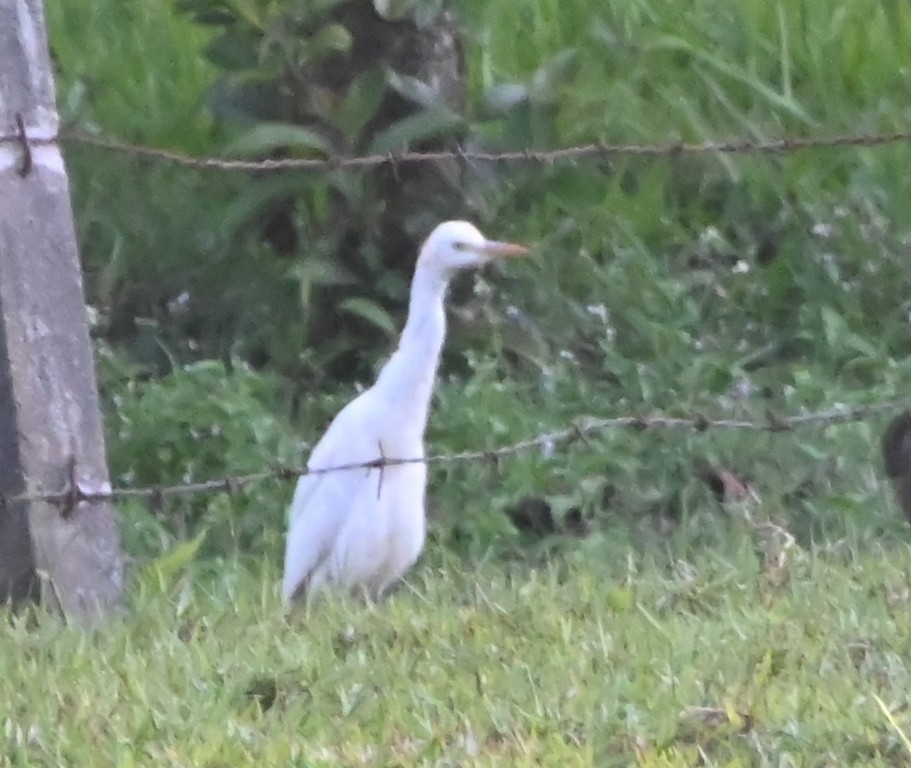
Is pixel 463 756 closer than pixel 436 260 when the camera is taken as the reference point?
Yes

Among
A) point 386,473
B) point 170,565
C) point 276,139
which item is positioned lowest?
point 170,565

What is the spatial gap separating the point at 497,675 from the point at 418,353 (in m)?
1.21

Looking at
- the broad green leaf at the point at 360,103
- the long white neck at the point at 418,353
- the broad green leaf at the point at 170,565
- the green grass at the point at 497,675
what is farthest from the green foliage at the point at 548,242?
the green grass at the point at 497,675

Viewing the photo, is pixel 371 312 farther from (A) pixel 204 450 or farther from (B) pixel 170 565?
(B) pixel 170 565

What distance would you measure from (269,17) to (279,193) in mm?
547

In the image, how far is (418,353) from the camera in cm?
466

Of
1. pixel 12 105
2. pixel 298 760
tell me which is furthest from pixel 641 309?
pixel 298 760

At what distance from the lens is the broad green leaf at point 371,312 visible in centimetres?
581

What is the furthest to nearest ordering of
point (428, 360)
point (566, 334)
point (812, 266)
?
point (812, 266) < point (566, 334) < point (428, 360)

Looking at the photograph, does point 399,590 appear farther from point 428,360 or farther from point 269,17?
point 269,17

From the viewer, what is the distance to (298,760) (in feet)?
10.3

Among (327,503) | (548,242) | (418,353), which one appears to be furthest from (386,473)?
(548,242)

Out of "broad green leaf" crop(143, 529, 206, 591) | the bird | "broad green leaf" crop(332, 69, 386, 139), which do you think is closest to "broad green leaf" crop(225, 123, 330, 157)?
"broad green leaf" crop(332, 69, 386, 139)

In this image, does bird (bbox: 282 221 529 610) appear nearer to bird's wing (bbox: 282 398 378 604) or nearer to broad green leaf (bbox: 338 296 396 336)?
bird's wing (bbox: 282 398 378 604)
